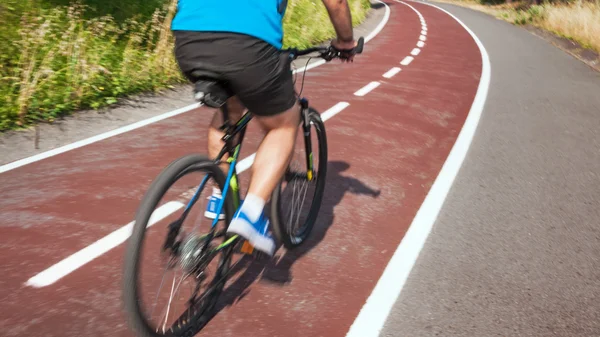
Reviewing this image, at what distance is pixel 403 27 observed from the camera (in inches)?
853

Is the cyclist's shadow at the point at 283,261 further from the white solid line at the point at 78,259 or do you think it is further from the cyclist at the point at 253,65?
the white solid line at the point at 78,259

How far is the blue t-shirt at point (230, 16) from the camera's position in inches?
105

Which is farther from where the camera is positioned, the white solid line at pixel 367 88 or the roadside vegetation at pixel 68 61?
the white solid line at pixel 367 88

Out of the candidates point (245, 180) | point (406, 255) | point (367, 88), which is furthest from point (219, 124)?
point (367, 88)

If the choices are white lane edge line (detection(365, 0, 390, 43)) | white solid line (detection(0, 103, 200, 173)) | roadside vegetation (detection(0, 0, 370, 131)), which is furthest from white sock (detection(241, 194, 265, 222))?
white lane edge line (detection(365, 0, 390, 43))

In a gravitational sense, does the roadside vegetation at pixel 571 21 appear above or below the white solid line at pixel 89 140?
below

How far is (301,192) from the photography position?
407 cm

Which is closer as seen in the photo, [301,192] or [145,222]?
[145,222]

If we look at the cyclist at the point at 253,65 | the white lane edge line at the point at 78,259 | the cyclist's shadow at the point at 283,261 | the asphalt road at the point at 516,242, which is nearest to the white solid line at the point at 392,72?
the asphalt road at the point at 516,242

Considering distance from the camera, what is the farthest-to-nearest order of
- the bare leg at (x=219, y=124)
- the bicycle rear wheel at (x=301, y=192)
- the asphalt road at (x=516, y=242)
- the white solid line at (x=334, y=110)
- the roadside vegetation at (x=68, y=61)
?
the white solid line at (x=334, y=110)
the roadside vegetation at (x=68, y=61)
the bicycle rear wheel at (x=301, y=192)
the asphalt road at (x=516, y=242)
the bare leg at (x=219, y=124)

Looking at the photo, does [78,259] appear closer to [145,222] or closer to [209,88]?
[145,222]

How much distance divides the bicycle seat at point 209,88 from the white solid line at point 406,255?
4.57ft

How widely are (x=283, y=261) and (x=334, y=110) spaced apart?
460cm

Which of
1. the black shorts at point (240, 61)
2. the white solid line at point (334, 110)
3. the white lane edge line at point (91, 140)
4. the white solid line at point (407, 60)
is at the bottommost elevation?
the white solid line at point (407, 60)
